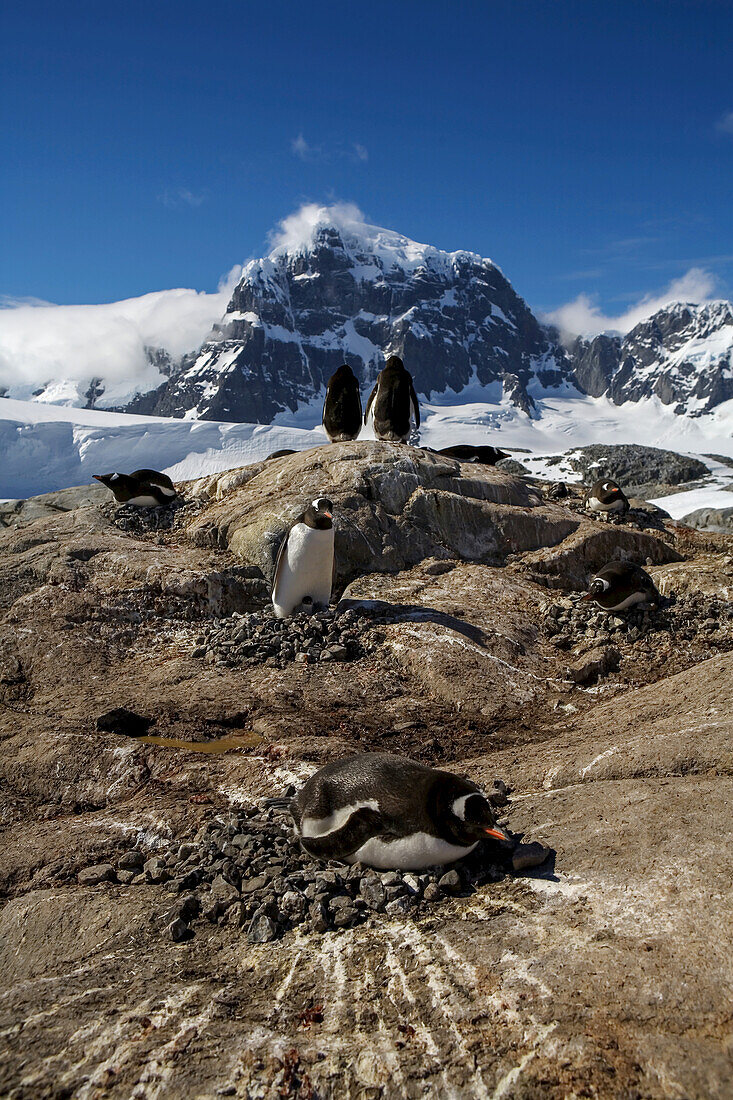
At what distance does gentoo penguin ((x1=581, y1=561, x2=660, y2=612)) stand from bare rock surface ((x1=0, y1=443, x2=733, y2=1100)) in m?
0.28

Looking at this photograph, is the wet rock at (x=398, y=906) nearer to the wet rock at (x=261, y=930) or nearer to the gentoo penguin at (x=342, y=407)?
the wet rock at (x=261, y=930)

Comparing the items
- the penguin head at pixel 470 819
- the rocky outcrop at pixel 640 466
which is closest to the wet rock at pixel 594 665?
the penguin head at pixel 470 819

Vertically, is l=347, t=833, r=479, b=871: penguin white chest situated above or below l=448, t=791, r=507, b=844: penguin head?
below

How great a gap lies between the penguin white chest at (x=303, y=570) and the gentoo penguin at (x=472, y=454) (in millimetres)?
6846

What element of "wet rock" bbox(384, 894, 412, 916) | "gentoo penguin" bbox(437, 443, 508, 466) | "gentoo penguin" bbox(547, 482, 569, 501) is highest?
"gentoo penguin" bbox(437, 443, 508, 466)

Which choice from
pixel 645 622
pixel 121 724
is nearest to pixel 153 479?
pixel 121 724

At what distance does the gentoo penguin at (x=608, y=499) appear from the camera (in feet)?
44.2

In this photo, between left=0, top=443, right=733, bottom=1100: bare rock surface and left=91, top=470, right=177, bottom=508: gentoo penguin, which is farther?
left=91, top=470, right=177, bottom=508: gentoo penguin

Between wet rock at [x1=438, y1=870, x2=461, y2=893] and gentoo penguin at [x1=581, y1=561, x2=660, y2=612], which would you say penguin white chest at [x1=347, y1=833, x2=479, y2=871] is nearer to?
wet rock at [x1=438, y1=870, x2=461, y2=893]

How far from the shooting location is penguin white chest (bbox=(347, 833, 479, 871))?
13.7 ft

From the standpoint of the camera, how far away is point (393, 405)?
1502cm

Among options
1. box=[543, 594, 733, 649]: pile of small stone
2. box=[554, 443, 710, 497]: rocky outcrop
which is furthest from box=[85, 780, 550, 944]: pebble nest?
box=[554, 443, 710, 497]: rocky outcrop

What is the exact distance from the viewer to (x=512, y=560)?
39.0 ft

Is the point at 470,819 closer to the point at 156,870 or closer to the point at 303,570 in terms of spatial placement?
the point at 156,870
